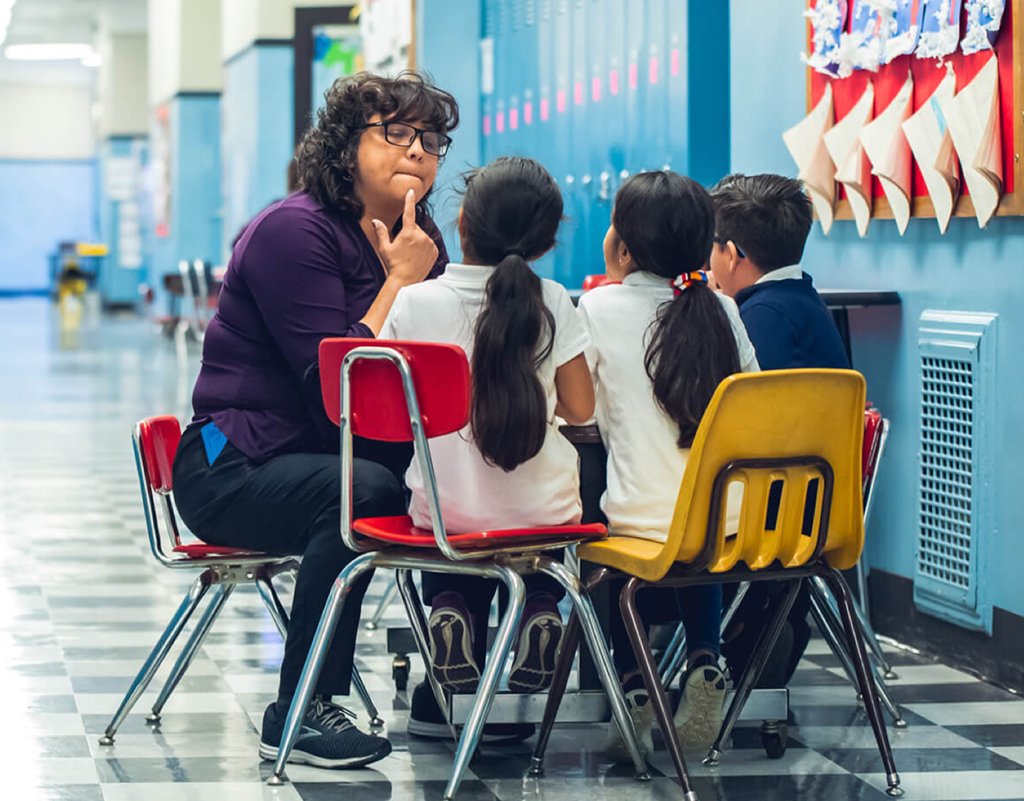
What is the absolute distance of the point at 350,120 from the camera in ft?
8.62

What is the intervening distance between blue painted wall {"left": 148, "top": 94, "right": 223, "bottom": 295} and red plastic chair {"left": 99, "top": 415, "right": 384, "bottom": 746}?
1268 centimetres

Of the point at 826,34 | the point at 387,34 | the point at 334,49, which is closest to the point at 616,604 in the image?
the point at 826,34

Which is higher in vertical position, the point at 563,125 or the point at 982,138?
the point at 563,125

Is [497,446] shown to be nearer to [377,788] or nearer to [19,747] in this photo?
[377,788]

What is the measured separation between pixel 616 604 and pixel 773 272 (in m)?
0.71

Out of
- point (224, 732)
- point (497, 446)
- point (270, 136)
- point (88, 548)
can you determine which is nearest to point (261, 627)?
point (224, 732)

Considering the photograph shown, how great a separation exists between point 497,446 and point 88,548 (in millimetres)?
2886

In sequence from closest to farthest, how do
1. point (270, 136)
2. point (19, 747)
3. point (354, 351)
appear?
point (354, 351) → point (19, 747) → point (270, 136)

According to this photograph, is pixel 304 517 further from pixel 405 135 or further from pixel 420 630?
pixel 405 135

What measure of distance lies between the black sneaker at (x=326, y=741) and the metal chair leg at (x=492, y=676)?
0.88 feet

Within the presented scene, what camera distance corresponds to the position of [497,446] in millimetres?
2234

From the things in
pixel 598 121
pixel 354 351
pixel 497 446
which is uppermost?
pixel 598 121

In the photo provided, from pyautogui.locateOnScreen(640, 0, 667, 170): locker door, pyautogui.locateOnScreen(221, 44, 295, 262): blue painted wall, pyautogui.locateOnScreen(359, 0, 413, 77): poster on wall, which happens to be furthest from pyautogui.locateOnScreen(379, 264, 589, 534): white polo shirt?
pyautogui.locateOnScreen(221, 44, 295, 262): blue painted wall

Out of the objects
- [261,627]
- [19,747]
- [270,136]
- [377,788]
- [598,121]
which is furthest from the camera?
[270,136]
